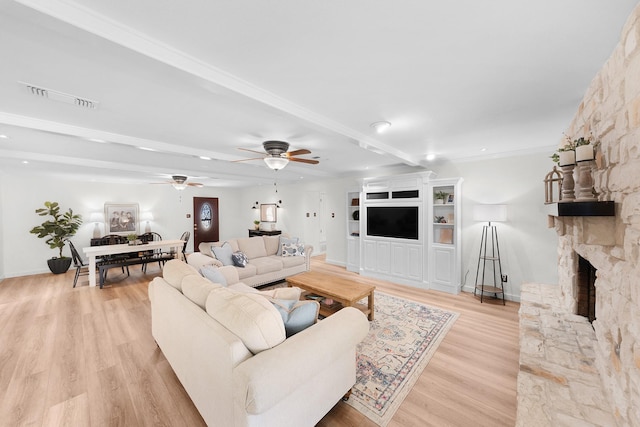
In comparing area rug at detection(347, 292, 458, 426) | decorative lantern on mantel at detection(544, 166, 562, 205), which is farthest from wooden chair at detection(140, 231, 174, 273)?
decorative lantern on mantel at detection(544, 166, 562, 205)

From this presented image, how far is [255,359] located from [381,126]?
2486mm

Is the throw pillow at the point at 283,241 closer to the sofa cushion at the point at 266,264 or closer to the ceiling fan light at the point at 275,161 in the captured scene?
the sofa cushion at the point at 266,264

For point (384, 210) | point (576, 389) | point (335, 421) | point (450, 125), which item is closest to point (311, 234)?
point (384, 210)

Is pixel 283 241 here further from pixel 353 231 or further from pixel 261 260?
pixel 353 231

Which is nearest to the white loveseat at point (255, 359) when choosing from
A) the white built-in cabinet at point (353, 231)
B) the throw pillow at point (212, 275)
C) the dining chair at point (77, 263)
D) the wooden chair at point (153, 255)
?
the throw pillow at point (212, 275)

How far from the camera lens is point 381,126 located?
2.74 m

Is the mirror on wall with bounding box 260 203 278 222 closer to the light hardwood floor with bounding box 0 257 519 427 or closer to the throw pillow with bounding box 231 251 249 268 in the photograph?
the throw pillow with bounding box 231 251 249 268

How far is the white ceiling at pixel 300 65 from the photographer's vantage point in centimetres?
121

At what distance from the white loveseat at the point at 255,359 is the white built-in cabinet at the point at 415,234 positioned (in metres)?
3.18

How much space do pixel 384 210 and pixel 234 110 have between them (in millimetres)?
→ 3719

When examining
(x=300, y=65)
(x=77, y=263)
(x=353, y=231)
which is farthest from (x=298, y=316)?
(x=77, y=263)

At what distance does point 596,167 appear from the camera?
1574mm

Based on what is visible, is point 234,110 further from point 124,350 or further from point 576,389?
point 576,389

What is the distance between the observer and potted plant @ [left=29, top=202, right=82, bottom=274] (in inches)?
221
